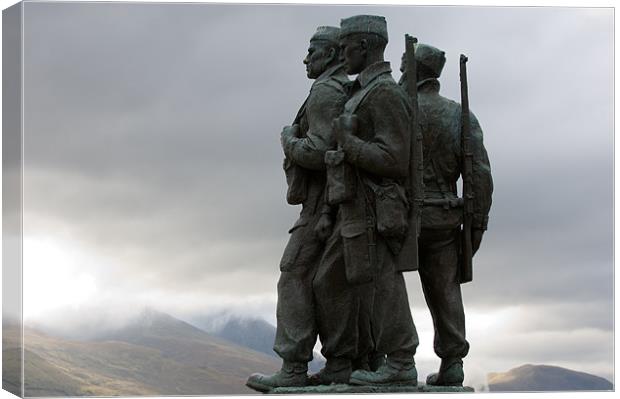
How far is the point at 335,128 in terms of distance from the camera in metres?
15.0

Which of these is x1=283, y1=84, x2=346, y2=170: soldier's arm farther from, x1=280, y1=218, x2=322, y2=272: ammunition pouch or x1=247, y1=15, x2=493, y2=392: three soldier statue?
x1=280, y1=218, x2=322, y2=272: ammunition pouch

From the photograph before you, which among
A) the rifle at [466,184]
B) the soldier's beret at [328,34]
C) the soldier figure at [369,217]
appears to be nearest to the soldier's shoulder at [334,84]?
the soldier figure at [369,217]

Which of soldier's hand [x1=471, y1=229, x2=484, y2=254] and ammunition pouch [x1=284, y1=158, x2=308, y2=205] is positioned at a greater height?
ammunition pouch [x1=284, y1=158, x2=308, y2=205]

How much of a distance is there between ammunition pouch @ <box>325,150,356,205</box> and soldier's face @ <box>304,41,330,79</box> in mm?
1005

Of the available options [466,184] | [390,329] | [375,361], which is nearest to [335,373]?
[375,361]

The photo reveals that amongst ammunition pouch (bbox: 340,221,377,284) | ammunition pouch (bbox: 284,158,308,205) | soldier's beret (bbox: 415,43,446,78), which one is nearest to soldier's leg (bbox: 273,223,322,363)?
ammunition pouch (bbox: 284,158,308,205)

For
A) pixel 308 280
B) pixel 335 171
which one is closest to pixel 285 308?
pixel 308 280

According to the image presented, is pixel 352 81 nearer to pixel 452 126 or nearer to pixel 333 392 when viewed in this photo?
pixel 452 126

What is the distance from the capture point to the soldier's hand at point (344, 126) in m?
14.9

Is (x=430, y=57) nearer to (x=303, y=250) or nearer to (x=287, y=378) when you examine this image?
(x=303, y=250)

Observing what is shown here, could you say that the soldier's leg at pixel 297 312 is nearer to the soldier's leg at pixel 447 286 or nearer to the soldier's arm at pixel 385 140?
the soldier's arm at pixel 385 140

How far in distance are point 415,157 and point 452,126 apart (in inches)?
37.1

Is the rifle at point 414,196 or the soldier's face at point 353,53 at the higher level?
the soldier's face at point 353,53

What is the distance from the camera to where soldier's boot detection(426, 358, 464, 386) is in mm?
15961
